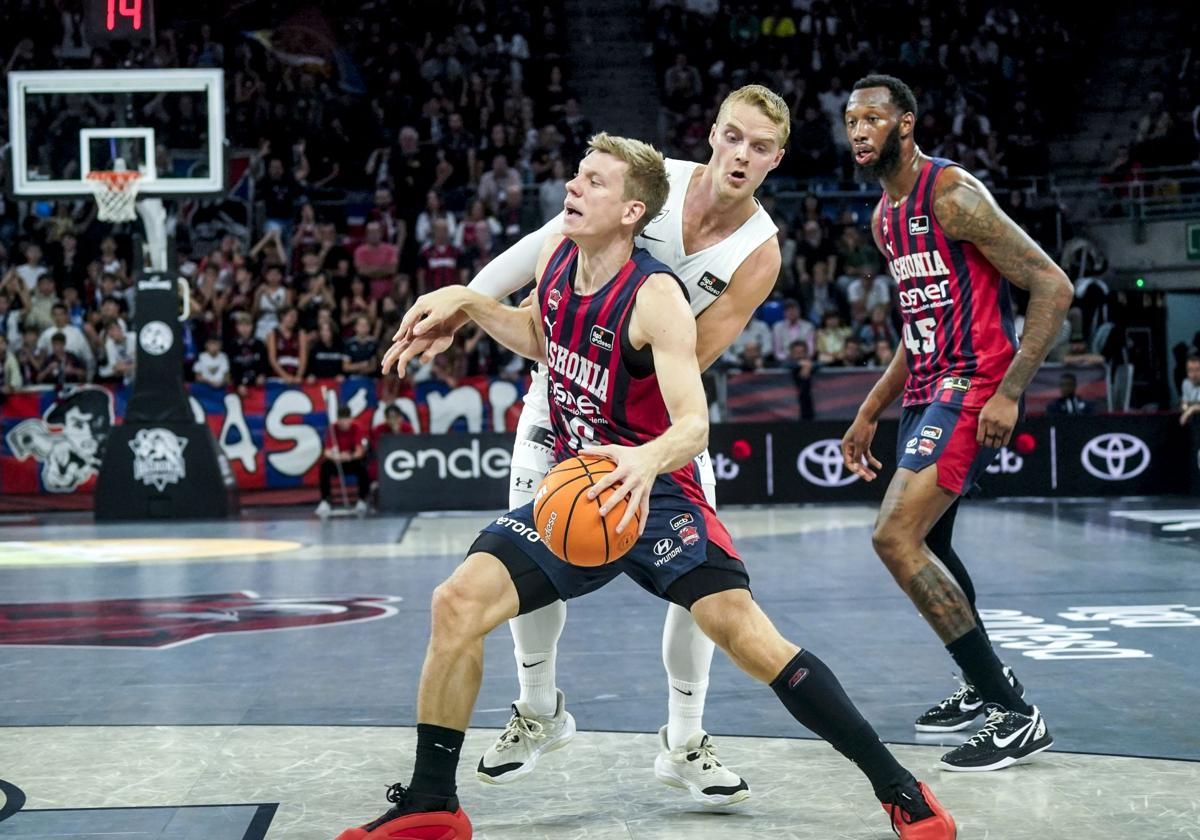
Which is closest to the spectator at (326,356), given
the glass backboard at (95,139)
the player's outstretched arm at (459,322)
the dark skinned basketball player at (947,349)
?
the glass backboard at (95,139)

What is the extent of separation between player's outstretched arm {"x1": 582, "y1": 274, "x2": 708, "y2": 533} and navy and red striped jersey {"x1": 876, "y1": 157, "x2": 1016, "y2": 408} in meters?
1.55

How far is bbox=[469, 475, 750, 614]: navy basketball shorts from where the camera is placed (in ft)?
12.7

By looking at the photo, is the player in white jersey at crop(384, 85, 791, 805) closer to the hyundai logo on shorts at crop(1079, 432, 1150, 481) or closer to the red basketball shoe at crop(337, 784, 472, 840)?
the red basketball shoe at crop(337, 784, 472, 840)

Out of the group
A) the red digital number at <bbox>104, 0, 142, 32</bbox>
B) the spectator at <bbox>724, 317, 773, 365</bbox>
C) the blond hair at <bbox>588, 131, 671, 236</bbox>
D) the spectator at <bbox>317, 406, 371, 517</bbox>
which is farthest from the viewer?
the spectator at <bbox>724, 317, 773, 365</bbox>

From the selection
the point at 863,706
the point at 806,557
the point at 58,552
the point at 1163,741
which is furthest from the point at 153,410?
the point at 1163,741

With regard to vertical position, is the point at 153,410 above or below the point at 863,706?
above

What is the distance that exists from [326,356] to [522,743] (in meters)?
11.4

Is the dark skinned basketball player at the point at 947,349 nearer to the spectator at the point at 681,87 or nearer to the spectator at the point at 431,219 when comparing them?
the spectator at the point at 431,219

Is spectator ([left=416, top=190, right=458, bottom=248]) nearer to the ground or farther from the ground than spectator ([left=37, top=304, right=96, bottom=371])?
farther from the ground

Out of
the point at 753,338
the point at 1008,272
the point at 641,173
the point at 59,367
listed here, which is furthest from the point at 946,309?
the point at 59,367

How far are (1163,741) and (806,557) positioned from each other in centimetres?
544

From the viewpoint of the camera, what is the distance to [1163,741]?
4.72 metres

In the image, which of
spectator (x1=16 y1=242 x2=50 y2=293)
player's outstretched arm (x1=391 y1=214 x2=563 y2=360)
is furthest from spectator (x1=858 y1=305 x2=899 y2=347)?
player's outstretched arm (x1=391 y1=214 x2=563 y2=360)

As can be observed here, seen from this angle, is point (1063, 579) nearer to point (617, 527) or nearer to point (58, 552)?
point (617, 527)
